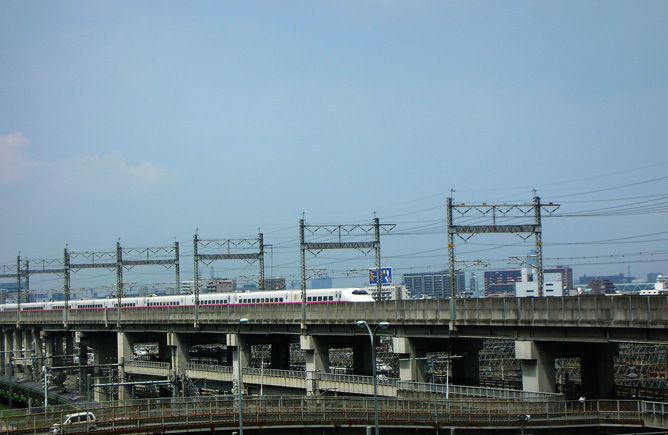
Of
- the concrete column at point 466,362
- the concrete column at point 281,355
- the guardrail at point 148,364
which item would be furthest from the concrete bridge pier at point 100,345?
the concrete column at point 466,362

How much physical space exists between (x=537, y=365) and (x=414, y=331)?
40.3 ft

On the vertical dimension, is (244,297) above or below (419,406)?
above

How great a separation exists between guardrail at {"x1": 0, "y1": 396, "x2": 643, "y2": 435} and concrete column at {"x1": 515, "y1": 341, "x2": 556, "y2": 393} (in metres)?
6.31

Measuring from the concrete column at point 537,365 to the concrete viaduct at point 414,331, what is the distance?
0.22ft

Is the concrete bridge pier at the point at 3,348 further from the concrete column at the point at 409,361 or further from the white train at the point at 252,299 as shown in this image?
the concrete column at the point at 409,361

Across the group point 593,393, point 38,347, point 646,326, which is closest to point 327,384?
point 593,393

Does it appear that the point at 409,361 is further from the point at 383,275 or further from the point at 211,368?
the point at 211,368

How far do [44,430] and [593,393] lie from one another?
1471 inches

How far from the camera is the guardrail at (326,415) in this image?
38.5 metres

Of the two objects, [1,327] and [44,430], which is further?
[1,327]

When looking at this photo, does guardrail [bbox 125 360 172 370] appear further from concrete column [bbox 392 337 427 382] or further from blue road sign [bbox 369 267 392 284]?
concrete column [bbox 392 337 427 382]

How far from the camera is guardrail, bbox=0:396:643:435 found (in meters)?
38.5

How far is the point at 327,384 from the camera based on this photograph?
69.0 metres

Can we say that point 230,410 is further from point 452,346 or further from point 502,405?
point 452,346
